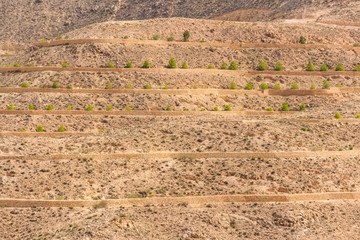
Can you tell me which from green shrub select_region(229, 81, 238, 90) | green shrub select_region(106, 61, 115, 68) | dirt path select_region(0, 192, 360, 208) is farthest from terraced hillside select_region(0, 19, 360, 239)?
green shrub select_region(229, 81, 238, 90)

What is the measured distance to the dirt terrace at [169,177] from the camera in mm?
42688

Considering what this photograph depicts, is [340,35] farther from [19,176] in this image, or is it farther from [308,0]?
[19,176]

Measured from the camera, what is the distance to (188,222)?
39438 mm

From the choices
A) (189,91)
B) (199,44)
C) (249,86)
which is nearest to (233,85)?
(249,86)

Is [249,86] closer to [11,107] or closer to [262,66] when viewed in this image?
[262,66]

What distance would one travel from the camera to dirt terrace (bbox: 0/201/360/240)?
38.1 m

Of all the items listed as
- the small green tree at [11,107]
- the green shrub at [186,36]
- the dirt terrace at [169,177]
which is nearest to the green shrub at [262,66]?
the green shrub at [186,36]

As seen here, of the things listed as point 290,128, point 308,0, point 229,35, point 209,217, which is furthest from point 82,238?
point 308,0

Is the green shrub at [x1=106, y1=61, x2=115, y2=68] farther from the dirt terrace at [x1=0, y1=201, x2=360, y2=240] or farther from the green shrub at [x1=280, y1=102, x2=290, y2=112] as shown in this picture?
the dirt terrace at [x1=0, y1=201, x2=360, y2=240]

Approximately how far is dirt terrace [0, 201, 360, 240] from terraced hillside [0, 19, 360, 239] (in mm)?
87

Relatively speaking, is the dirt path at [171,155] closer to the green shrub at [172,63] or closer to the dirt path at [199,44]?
the green shrub at [172,63]

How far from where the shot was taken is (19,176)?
144 feet

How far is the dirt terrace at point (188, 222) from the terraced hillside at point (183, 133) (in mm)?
87

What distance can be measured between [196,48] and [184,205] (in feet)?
76.5
